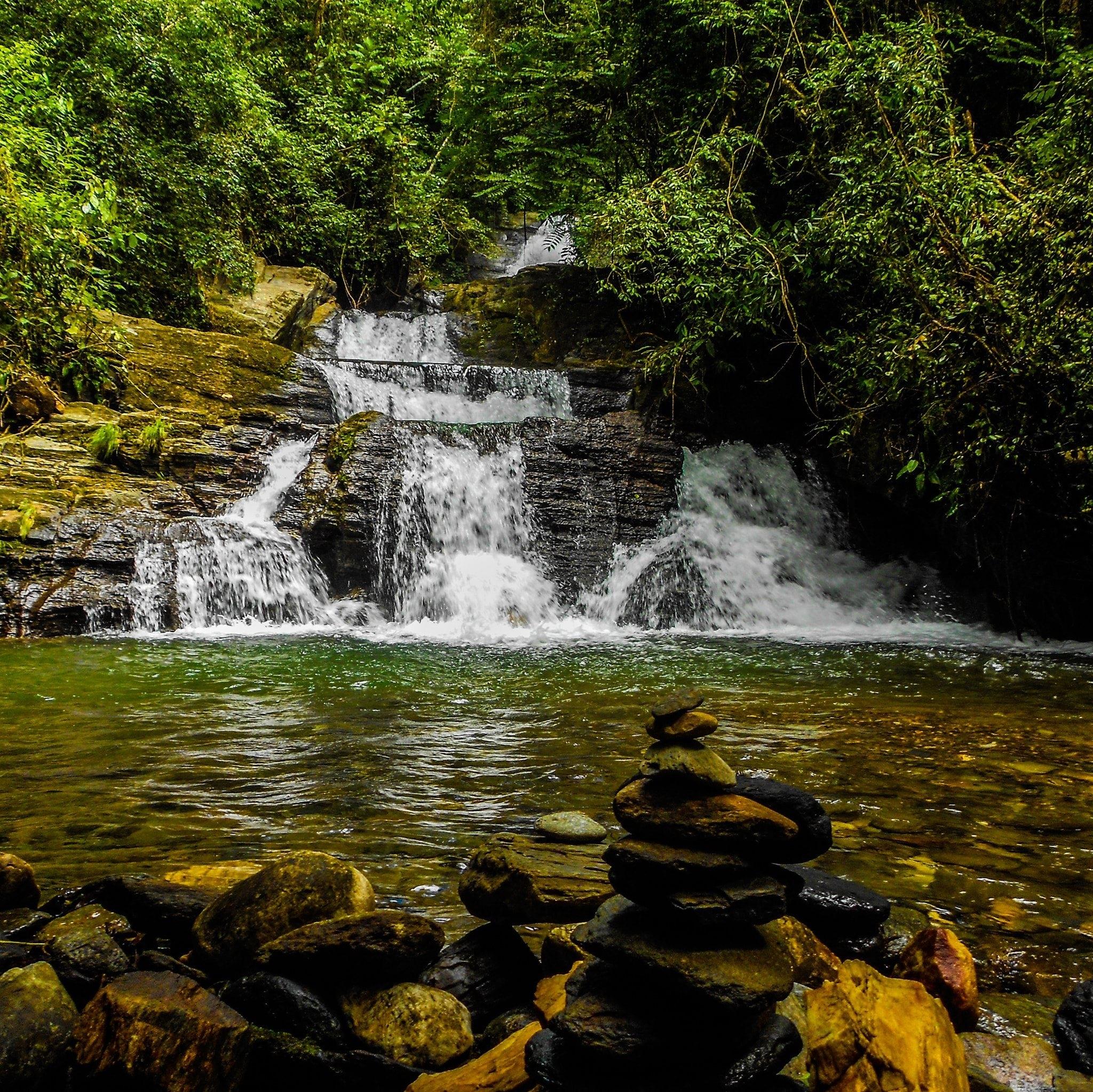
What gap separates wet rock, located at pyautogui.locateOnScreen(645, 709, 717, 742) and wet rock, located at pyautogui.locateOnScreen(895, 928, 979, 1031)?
866mm

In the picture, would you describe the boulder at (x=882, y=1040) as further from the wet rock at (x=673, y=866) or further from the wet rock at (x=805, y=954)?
the wet rock at (x=673, y=866)

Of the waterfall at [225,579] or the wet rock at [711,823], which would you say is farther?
the waterfall at [225,579]

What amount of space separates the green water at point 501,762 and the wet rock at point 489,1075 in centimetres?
78

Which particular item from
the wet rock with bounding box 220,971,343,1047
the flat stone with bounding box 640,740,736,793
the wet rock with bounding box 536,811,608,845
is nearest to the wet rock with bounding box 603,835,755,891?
the flat stone with bounding box 640,740,736,793

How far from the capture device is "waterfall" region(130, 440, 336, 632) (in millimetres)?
10812

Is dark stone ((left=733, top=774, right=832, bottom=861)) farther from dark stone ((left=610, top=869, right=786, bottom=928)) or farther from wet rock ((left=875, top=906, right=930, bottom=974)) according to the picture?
wet rock ((left=875, top=906, right=930, bottom=974))

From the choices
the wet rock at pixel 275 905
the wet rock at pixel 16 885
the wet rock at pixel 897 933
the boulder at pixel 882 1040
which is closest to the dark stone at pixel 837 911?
the wet rock at pixel 897 933

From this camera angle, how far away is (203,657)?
8.59 metres

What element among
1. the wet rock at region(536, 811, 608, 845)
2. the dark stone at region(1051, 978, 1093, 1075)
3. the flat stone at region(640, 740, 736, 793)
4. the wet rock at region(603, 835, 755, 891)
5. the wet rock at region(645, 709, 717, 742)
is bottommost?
Result: the dark stone at region(1051, 978, 1093, 1075)

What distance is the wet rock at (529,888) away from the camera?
2.47 meters

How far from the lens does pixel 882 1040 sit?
6.08 feet

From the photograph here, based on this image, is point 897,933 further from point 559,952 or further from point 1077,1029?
point 559,952

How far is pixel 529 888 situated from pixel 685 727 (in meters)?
0.78

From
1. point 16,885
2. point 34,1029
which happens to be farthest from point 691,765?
point 16,885
